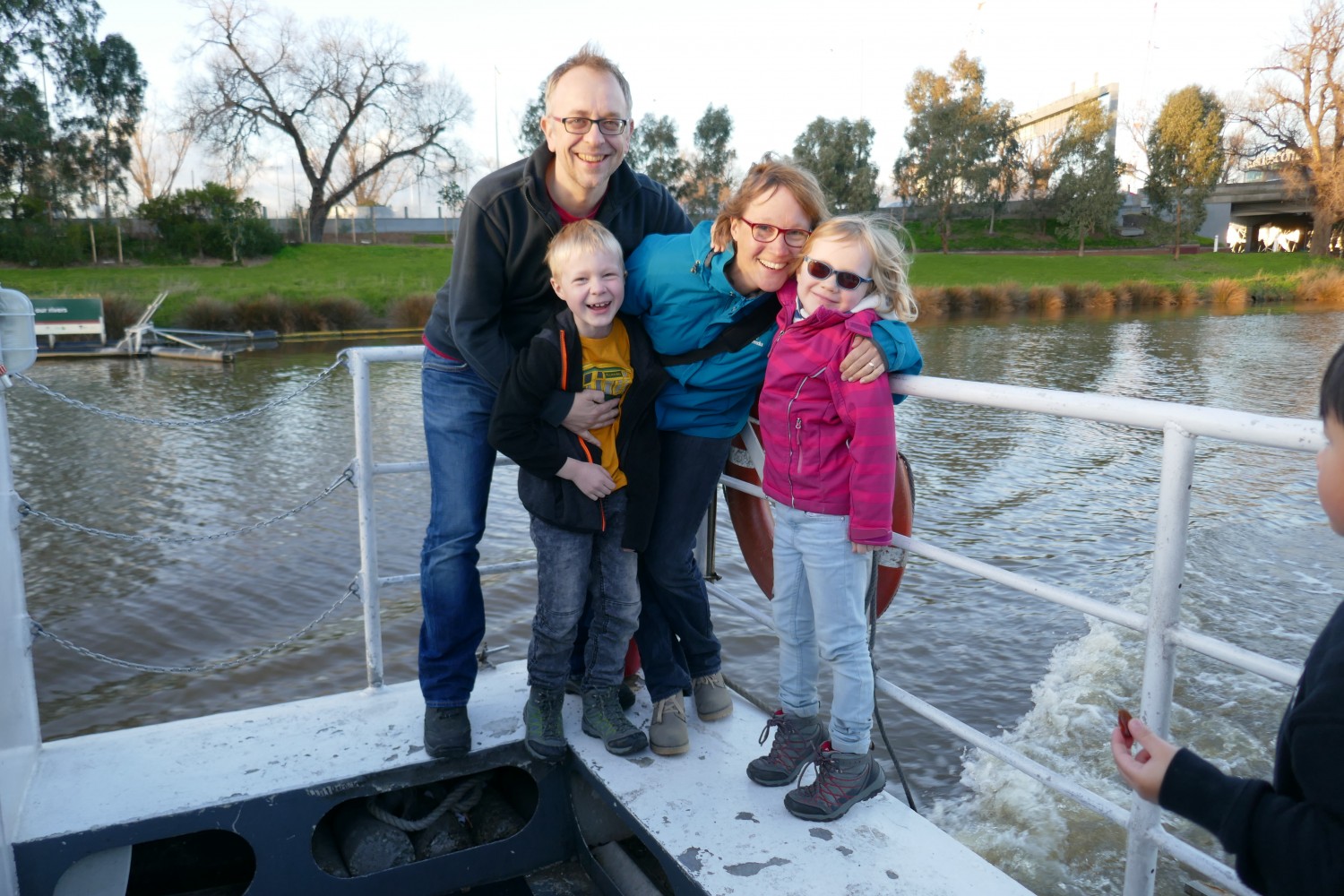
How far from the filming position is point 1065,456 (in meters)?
9.66

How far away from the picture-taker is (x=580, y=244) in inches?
87.0

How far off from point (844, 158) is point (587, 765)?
45800 millimetres

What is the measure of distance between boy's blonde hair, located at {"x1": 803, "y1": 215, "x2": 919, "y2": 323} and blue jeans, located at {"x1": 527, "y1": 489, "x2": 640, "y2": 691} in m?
0.78

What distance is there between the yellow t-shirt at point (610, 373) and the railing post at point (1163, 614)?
3.89ft

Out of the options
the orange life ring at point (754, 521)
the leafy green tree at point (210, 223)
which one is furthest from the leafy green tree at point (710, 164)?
the orange life ring at point (754, 521)

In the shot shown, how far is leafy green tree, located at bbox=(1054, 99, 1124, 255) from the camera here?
45312 millimetres

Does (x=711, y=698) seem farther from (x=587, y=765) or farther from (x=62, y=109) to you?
(x=62, y=109)

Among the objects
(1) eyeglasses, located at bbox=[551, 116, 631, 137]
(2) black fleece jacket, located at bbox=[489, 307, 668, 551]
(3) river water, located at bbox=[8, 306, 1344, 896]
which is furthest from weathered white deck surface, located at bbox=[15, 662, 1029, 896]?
(1) eyeglasses, located at bbox=[551, 116, 631, 137]

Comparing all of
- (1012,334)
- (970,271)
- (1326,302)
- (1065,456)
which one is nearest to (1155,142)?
(970,271)

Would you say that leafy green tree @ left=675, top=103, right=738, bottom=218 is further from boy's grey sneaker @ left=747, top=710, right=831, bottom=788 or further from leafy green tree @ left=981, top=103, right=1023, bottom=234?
boy's grey sneaker @ left=747, top=710, right=831, bottom=788

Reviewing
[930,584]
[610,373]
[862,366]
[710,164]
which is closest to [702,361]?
[610,373]

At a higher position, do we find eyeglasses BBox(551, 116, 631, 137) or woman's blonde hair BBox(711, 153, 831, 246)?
eyeglasses BBox(551, 116, 631, 137)

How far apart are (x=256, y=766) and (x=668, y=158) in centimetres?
4492

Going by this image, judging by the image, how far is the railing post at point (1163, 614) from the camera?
5.28 feet
